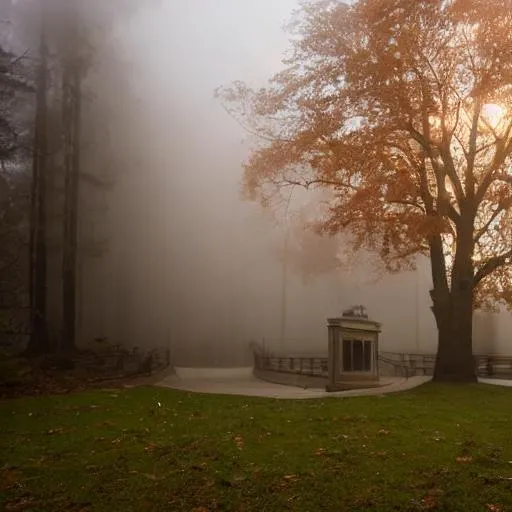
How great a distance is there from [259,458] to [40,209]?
21.6 m

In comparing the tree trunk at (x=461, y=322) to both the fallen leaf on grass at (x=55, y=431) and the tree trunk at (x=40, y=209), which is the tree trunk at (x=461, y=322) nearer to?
the fallen leaf on grass at (x=55, y=431)

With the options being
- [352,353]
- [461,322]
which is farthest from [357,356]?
[461,322]

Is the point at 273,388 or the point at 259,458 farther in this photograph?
the point at 273,388

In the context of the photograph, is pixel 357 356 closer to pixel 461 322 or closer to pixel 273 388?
pixel 273 388

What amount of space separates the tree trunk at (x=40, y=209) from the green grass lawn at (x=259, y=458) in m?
13.7

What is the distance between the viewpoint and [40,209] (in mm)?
26203

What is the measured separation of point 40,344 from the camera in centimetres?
2489

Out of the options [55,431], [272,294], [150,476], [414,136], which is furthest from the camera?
[272,294]

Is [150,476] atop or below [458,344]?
below

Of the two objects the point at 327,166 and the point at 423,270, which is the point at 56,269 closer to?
the point at 327,166

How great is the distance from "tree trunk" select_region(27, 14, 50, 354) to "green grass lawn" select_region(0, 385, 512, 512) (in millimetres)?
13665

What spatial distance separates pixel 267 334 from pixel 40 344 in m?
20.3

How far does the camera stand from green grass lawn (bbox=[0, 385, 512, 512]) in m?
5.88

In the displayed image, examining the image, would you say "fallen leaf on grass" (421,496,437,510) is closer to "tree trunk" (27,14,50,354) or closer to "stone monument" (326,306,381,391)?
"stone monument" (326,306,381,391)
